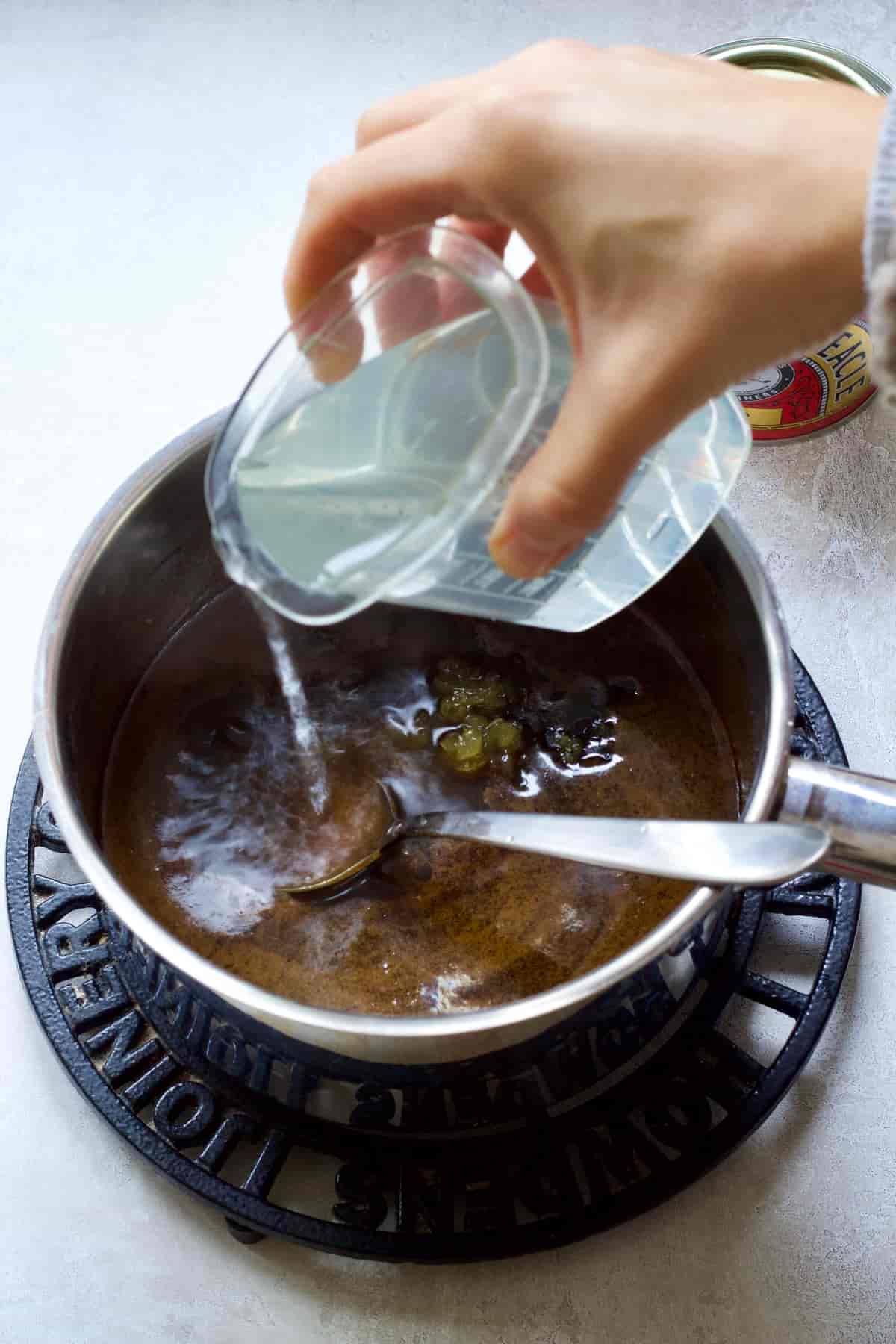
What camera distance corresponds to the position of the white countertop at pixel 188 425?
2.60 feet

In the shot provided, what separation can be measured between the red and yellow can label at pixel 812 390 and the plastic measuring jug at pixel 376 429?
0.39 m

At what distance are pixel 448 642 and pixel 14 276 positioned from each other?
58 centimetres

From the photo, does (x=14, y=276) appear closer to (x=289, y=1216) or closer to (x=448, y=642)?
(x=448, y=642)

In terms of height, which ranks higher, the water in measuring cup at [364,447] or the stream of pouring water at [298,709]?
the water in measuring cup at [364,447]

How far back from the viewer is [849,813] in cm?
65

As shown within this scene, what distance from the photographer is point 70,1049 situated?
83 centimetres

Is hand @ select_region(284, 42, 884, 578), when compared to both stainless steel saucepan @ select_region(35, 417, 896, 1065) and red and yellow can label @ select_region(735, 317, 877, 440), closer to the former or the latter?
stainless steel saucepan @ select_region(35, 417, 896, 1065)

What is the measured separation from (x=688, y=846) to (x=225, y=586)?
50cm

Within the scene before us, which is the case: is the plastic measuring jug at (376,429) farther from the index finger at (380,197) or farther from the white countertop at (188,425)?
the white countertop at (188,425)

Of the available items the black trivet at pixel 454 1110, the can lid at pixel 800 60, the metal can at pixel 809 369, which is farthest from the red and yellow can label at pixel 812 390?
the black trivet at pixel 454 1110

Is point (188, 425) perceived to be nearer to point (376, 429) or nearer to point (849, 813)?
point (376, 429)

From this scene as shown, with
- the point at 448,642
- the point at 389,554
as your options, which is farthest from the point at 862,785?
the point at 448,642

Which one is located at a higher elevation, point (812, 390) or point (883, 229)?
point (883, 229)

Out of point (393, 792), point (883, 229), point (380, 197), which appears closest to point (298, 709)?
point (393, 792)
